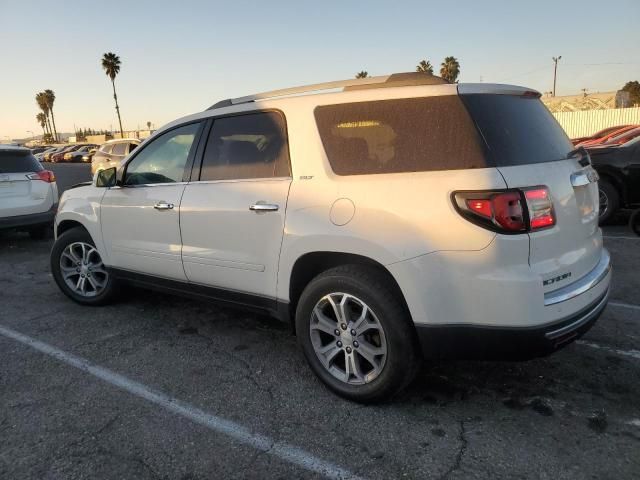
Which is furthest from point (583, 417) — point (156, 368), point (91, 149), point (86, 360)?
point (91, 149)

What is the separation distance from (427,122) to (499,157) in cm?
42

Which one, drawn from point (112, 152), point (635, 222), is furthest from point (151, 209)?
point (112, 152)

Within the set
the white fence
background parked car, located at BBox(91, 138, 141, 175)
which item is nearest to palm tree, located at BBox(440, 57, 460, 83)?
the white fence

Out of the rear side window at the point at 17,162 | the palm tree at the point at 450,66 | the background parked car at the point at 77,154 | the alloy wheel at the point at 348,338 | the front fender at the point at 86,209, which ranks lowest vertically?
the alloy wheel at the point at 348,338

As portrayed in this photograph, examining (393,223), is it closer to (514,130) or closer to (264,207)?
(514,130)

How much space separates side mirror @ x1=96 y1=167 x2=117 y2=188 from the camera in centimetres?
436

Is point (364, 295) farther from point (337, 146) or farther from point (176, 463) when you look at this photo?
point (176, 463)

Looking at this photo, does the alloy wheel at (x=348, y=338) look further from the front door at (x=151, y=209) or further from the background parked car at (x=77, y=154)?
the background parked car at (x=77, y=154)

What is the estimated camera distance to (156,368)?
11.5 feet

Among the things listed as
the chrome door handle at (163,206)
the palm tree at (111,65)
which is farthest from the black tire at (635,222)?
the palm tree at (111,65)

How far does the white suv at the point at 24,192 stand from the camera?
7.35 meters

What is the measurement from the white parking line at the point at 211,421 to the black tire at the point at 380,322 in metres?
0.54

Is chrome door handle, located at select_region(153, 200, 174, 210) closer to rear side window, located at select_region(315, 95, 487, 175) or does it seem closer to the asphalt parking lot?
the asphalt parking lot

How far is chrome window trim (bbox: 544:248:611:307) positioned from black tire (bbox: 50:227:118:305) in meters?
3.71
